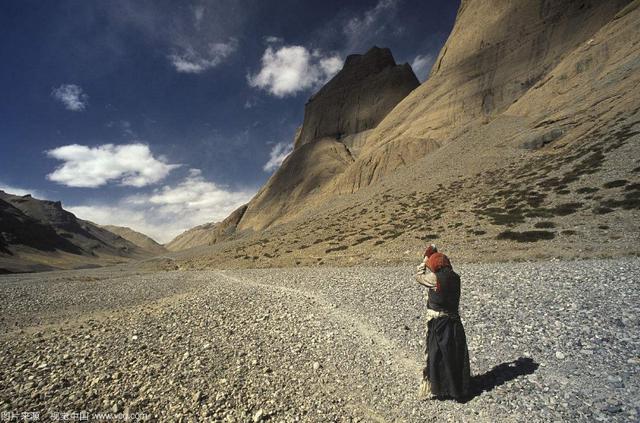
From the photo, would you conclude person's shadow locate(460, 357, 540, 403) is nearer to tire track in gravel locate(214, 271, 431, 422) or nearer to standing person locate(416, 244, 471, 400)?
standing person locate(416, 244, 471, 400)

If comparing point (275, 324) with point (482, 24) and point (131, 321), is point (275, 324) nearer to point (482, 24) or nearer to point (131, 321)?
point (131, 321)

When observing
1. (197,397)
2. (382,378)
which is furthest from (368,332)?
(197,397)

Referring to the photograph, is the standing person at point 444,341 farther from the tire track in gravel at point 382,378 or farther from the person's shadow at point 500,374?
the tire track in gravel at point 382,378

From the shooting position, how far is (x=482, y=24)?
93438 millimetres

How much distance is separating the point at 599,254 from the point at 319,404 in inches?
783

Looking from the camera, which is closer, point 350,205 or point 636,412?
point 636,412

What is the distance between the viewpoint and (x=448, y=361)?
6516 millimetres

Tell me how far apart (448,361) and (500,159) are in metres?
52.8

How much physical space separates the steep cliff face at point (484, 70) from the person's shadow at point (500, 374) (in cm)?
7350

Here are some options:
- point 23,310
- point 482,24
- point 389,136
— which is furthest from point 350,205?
point 482,24

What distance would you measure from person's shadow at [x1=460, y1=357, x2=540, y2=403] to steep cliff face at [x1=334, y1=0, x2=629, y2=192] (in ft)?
241

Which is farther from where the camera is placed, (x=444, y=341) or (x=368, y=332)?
(x=368, y=332)

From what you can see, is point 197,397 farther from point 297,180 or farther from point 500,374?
point 297,180

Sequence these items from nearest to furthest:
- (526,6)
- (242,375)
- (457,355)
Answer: (457,355) < (242,375) < (526,6)
